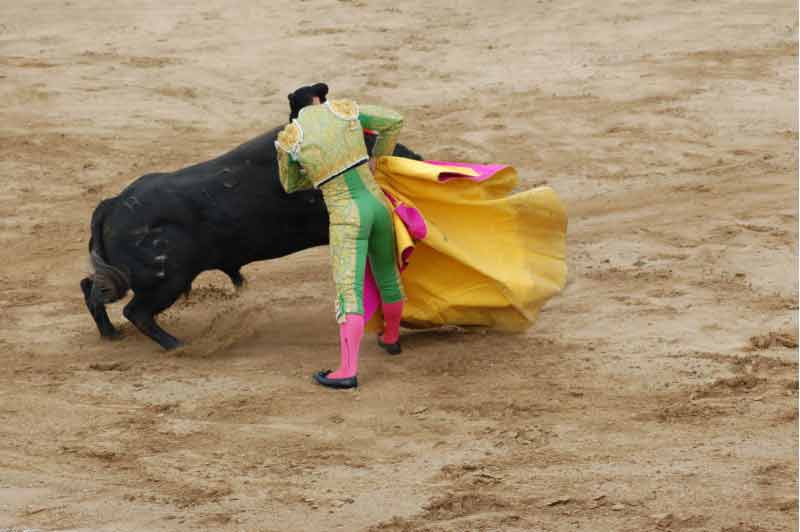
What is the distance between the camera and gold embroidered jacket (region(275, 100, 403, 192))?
6.81 metres

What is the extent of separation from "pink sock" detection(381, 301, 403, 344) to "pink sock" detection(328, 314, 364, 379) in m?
0.33

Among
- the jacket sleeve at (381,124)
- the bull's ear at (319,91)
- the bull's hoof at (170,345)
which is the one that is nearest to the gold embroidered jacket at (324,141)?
the jacket sleeve at (381,124)

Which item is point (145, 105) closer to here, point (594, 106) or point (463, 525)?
point (594, 106)

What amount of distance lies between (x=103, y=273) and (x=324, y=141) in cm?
134

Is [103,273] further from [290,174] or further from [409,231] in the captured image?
[409,231]

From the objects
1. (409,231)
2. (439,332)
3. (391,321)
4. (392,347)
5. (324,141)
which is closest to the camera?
(324,141)

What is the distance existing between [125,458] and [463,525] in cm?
154

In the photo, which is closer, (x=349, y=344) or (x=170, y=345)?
(x=349, y=344)

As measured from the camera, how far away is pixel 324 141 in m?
6.81

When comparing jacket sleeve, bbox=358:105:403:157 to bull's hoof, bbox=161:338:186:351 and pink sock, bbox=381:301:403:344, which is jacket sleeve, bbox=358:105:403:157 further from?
bull's hoof, bbox=161:338:186:351

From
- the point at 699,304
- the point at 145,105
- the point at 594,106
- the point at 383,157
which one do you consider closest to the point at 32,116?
the point at 145,105

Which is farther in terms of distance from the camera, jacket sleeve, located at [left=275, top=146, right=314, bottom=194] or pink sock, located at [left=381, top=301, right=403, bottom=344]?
pink sock, located at [left=381, top=301, right=403, bottom=344]

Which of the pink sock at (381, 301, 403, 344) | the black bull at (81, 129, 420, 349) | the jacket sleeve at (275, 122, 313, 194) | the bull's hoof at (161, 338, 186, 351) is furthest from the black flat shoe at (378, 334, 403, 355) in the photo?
the bull's hoof at (161, 338, 186, 351)

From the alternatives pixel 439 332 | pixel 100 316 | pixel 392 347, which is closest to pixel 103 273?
pixel 100 316
